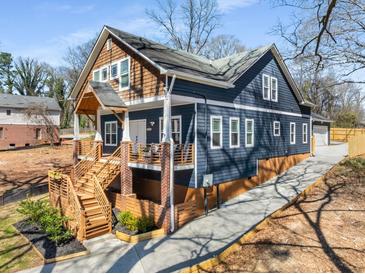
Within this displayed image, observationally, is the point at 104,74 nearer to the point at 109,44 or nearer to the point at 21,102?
the point at 109,44

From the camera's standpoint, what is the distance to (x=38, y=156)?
95.9ft

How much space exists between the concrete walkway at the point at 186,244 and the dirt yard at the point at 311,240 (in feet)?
2.88

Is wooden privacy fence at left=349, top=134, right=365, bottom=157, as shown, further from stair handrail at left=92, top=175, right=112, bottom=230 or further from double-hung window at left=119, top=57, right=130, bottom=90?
stair handrail at left=92, top=175, right=112, bottom=230

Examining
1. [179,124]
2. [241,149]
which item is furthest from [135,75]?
[241,149]

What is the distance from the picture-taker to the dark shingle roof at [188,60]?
513 inches

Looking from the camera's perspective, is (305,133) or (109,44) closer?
(109,44)

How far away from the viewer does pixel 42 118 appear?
39188 mm

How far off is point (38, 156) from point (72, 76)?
30112 millimetres

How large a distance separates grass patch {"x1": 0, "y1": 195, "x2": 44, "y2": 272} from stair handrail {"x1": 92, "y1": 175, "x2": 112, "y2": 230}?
9.23ft

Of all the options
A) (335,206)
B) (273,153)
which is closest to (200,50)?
(273,153)

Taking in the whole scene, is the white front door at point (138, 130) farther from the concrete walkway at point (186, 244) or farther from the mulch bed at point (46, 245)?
the mulch bed at point (46, 245)

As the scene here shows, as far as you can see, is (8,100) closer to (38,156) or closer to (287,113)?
(38,156)

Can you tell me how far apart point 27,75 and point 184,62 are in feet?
173

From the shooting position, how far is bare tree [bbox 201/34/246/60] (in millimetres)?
41397
